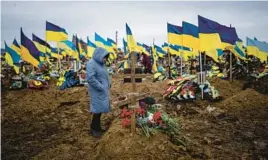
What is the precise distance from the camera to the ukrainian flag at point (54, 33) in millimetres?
16281

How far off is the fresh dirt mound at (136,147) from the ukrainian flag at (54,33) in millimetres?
12257

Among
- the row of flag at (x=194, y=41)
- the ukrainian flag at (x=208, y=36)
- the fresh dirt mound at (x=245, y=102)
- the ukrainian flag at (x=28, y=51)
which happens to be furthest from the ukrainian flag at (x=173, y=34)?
the ukrainian flag at (x=28, y=51)

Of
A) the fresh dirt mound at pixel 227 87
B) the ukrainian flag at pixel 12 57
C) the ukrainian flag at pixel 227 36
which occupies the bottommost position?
the fresh dirt mound at pixel 227 87

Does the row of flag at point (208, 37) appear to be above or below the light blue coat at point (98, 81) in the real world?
above

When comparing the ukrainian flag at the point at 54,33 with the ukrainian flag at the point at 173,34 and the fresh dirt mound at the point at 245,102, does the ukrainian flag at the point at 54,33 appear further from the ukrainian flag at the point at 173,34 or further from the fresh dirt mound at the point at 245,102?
the fresh dirt mound at the point at 245,102

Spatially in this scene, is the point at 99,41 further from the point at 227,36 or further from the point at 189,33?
the point at 227,36

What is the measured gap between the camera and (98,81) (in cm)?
604

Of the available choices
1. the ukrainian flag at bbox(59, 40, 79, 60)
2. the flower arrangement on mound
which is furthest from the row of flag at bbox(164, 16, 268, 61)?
the ukrainian flag at bbox(59, 40, 79, 60)

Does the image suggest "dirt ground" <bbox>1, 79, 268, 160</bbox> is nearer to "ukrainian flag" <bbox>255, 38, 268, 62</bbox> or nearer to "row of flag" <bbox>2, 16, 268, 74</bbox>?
"row of flag" <bbox>2, 16, 268, 74</bbox>

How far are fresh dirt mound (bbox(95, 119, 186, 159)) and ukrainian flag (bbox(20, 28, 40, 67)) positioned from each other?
9214 millimetres

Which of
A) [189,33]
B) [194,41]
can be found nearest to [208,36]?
[189,33]

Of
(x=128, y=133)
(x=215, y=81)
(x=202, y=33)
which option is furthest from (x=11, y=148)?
(x=215, y=81)

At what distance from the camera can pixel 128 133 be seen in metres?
5.32

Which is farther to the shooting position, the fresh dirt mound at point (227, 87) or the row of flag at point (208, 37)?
the fresh dirt mound at point (227, 87)
